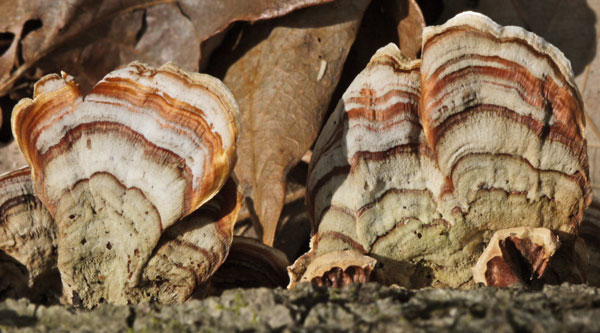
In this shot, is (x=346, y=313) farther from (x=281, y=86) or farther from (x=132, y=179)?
(x=281, y=86)

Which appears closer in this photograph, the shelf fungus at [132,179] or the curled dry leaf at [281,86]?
the shelf fungus at [132,179]

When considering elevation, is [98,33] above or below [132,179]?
above

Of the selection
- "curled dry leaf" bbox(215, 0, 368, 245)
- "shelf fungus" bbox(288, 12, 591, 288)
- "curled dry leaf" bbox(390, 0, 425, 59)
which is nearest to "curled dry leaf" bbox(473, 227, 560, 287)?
"shelf fungus" bbox(288, 12, 591, 288)

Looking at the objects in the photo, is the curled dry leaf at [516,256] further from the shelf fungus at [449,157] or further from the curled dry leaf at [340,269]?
the curled dry leaf at [340,269]

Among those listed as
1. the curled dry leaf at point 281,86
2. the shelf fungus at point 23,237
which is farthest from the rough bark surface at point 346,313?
the curled dry leaf at point 281,86

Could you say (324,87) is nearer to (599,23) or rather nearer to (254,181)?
(254,181)

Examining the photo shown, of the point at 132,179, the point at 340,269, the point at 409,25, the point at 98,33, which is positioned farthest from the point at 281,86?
the point at 340,269

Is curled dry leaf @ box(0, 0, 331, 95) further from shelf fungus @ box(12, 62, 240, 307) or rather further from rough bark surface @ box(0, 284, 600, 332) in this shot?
rough bark surface @ box(0, 284, 600, 332)
